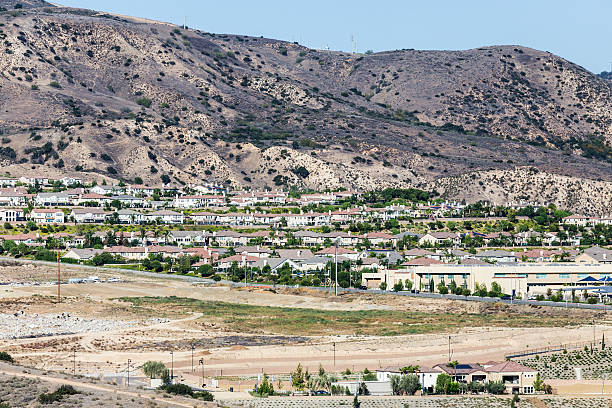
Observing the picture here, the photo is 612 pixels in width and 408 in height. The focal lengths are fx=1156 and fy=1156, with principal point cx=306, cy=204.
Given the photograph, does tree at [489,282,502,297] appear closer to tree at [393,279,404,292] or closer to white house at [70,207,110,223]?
tree at [393,279,404,292]

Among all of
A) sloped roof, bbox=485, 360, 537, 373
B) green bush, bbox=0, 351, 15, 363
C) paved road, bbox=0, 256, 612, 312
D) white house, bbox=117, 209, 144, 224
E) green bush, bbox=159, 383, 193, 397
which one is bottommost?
green bush, bbox=159, 383, 193, 397

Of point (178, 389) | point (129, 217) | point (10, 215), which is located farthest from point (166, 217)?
point (178, 389)

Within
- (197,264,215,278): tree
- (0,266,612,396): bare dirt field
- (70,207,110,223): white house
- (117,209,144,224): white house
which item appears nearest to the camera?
(0,266,612,396): bare dirt field

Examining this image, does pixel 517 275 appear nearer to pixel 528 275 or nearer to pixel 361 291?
pixel 528 275

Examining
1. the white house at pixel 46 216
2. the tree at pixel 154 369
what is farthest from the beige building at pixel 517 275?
the white house at pixel 46 216

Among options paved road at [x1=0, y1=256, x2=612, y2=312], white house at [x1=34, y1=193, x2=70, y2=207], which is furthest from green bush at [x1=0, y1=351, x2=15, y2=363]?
white house at [x1=34, y1=193, x2=70, y2=207]

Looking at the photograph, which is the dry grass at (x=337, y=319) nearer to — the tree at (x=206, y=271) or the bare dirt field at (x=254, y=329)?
the bare dirt field at (x=254, y=329)

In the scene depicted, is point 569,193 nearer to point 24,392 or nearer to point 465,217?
point 465,217
